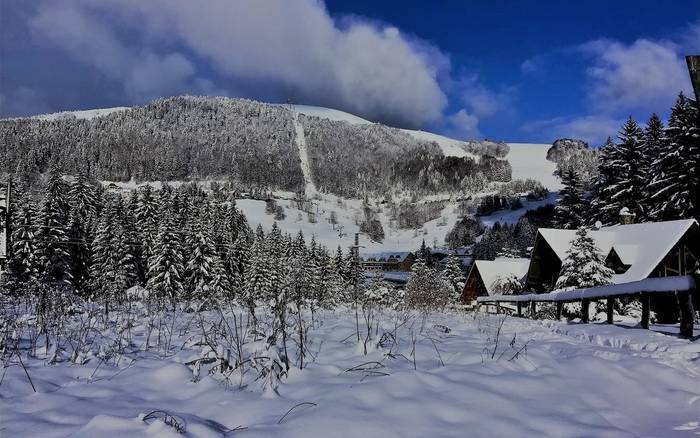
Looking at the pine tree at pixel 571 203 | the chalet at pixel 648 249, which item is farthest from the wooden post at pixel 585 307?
the pine tree at pixel 571 203

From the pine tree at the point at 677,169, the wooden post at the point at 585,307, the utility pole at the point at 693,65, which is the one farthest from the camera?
the pine tree at the point at 677,169

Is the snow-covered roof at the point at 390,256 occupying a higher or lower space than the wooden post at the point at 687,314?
higher

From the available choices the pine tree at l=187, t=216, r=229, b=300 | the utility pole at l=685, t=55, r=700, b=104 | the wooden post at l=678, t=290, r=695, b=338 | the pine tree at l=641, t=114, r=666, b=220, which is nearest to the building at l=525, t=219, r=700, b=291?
the pine tree at l=641, t=114, r=666, b=220

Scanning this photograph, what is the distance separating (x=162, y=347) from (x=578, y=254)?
23590 mm

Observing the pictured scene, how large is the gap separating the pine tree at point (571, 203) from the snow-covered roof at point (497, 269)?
6.99 m

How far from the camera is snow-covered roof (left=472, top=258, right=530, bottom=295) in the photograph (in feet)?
143

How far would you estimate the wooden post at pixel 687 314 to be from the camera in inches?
288

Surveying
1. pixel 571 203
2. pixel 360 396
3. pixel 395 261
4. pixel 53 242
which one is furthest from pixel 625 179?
pixel 395 261

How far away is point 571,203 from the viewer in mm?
48906

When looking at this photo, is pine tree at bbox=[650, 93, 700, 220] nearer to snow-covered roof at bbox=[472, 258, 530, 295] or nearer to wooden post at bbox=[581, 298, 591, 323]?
snow-covered roof at bbox=[472, 258, 530, 295]

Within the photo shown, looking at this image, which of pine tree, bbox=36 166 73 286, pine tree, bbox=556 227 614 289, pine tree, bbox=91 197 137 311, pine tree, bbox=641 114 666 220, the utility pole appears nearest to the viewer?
the utility pole

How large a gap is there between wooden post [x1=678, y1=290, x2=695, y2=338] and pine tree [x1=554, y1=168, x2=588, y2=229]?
1673 inches

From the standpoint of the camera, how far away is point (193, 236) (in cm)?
4575

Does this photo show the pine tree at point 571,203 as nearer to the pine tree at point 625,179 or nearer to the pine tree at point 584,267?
the pine tree at point 625,179
